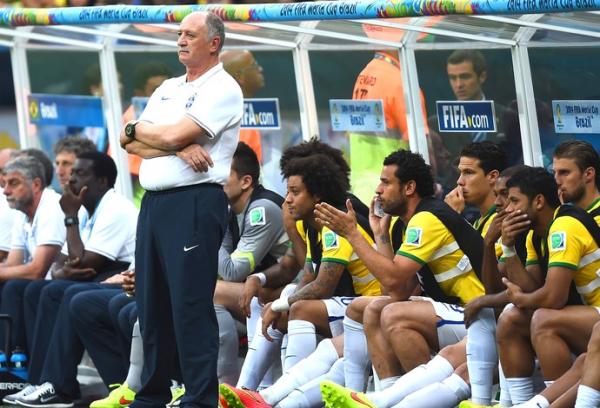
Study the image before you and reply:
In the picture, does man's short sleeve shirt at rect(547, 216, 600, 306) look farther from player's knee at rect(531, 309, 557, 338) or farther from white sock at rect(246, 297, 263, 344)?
white sock at rect(246, 297, 263, 344)

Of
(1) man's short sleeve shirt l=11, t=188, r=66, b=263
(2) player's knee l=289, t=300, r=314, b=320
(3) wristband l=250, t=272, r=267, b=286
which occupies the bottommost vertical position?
(2) player's knee l=289, t=300, r=314, b=320

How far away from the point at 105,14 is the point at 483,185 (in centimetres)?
306

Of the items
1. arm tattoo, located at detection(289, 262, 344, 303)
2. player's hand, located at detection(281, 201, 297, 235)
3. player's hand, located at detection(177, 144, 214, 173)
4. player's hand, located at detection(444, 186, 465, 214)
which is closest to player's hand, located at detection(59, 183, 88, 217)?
player's hand, located at detection(281, 201, 297, 235)

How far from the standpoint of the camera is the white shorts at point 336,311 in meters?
7.57

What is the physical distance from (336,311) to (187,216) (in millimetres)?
1411

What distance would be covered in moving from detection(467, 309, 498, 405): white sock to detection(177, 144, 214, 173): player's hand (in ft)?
4.68

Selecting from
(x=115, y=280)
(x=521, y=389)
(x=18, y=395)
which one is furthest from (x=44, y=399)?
(x=521, y=389)

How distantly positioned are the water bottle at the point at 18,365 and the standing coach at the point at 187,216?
2268mm

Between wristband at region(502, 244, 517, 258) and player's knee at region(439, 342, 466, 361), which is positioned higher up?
wristband at region(502, 244, 517, 258)

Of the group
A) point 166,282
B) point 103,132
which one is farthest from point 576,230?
point 103,132

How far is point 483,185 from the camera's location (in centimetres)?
731

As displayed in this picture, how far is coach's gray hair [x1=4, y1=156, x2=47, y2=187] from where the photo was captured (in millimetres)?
9594

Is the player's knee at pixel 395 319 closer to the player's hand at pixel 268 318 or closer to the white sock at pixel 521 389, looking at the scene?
the white sock at pixel 521 389

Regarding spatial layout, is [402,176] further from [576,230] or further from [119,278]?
[119,278]
